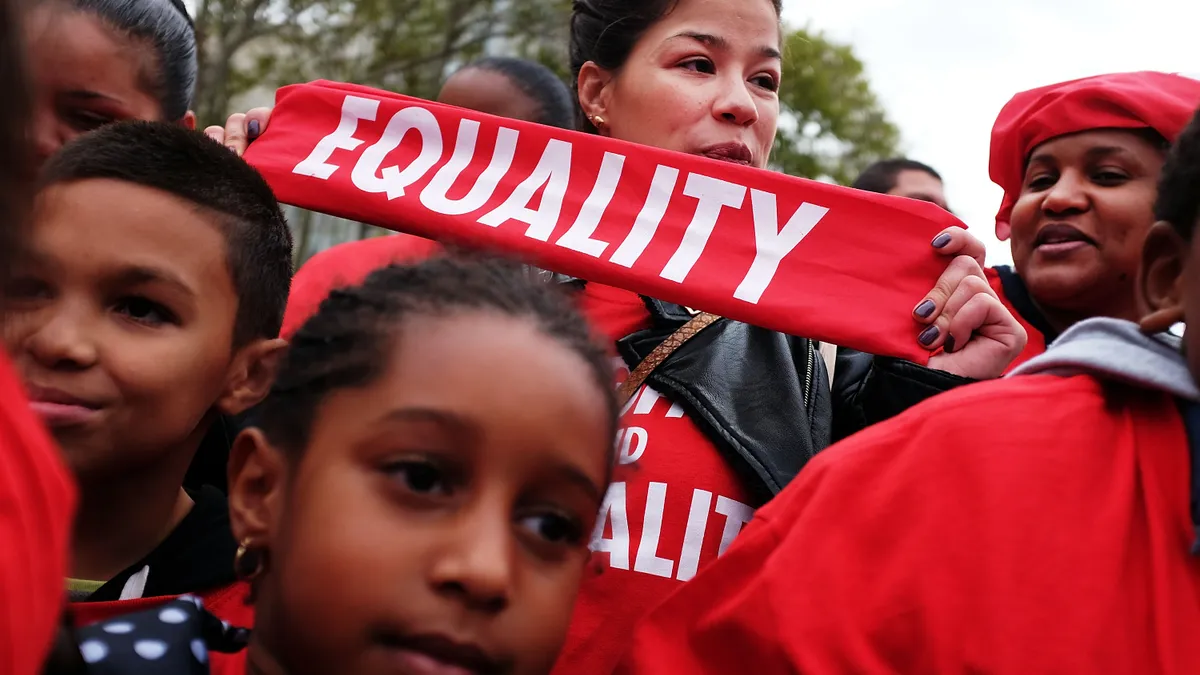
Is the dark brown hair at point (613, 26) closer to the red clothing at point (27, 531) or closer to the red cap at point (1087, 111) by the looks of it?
the red cap at point (1087, 111)

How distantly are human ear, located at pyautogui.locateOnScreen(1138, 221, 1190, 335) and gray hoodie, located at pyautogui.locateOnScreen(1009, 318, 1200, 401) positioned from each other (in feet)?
0.09

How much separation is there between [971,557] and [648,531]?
2.22 feet

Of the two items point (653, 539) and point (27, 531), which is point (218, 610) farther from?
point (27, 531)

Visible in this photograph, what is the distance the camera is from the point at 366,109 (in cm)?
283

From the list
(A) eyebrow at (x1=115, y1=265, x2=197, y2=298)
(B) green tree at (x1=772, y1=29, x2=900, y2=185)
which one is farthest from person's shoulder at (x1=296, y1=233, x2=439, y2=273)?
(B) green tree at (x1=772, y1=29, x2=900, y2=185)

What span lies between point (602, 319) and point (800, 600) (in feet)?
3.46

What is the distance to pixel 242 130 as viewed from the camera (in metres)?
2.87

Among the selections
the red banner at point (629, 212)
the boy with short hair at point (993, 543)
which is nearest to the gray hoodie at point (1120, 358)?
the boy with short hair at point (993, 543)

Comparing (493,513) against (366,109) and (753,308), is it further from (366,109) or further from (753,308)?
(366,109)

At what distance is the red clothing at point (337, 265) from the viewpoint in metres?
2.74

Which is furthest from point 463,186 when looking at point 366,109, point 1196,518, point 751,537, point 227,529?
point 1196,518

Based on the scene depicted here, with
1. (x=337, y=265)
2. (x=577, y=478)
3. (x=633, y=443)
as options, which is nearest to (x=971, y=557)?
(x=577, y=478)

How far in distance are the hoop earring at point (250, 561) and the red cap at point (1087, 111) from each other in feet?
7.41

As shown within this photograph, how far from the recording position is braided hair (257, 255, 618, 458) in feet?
5.48
